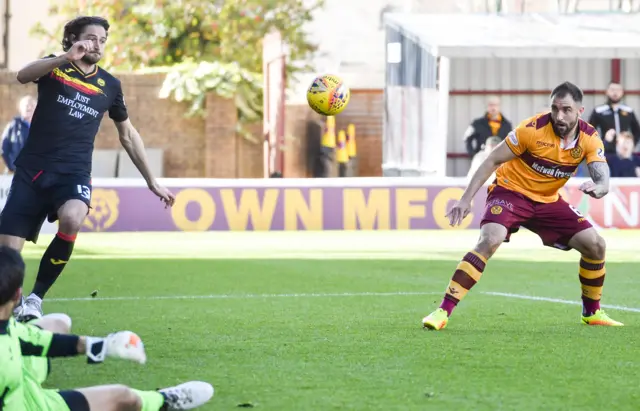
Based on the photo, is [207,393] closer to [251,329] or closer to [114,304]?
[251,329]

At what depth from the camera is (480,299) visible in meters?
12.1

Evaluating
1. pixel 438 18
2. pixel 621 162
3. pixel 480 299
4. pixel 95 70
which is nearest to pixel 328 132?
pixel 438 18

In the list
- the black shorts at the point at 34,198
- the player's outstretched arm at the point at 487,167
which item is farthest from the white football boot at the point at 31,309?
the player's outstretched arm at the point at 487,167

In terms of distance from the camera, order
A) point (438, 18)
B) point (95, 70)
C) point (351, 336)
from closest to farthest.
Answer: point (351, 336)
point (95, 70)
point (438, 18)

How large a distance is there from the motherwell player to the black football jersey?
2575mm

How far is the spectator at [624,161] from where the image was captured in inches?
952

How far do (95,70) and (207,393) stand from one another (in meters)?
4.08

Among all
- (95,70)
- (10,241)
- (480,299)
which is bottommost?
(480,299)

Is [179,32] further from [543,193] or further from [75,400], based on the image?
[75,400]

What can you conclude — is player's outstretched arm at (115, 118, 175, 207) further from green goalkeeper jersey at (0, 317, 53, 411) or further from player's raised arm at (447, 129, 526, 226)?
green goalkeeper jersey at (0, 317, 53, 411)

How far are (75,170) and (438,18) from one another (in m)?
20.4

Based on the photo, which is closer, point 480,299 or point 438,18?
point 480,299

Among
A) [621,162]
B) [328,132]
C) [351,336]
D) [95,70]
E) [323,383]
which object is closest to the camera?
[323,383]

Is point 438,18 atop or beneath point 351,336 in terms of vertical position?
atop
